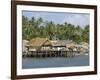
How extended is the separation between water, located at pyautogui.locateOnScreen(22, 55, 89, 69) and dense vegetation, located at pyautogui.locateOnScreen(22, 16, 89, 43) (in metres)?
0.20

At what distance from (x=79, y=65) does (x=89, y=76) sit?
17 cm

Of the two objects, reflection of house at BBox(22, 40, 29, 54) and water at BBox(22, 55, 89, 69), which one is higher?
reflection of house at BBox(22, 40, 29, 54)

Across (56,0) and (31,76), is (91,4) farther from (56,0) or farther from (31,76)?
(31,76)

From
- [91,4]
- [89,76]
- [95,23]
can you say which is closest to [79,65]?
[89,76]

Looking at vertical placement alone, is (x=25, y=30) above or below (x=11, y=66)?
above

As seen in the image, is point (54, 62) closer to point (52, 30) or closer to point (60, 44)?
point (60, 44)

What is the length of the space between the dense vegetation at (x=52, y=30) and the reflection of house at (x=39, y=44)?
0.04 meters

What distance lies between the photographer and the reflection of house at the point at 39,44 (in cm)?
217

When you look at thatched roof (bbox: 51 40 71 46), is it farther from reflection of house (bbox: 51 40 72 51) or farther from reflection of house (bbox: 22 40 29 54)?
reflection of house (bbox: 22 40 29 54)

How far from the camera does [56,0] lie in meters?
2.23

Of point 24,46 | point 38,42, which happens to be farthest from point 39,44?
point 24,46

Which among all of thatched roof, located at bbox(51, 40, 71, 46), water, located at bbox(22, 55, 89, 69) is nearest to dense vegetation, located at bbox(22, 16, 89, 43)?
thatched roof, located at bbox(51, 40, 71, 46)

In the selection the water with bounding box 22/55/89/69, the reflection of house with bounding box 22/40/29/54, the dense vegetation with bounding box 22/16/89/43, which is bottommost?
the water with bounding box 22/55/89/69

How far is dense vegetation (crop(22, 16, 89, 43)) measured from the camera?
2.15 meters
